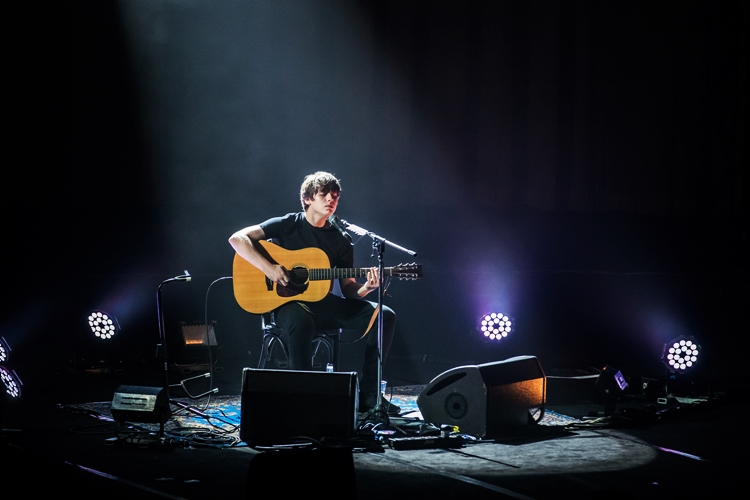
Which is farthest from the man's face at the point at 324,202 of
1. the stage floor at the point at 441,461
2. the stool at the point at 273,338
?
the stage floor at the point at 441,461

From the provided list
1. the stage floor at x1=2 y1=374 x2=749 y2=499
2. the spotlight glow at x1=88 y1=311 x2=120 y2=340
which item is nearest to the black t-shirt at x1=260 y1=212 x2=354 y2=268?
the stage floor at x1=2 y1=374 x2=749 y2=499

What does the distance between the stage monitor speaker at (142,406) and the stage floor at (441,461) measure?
128 millimetres

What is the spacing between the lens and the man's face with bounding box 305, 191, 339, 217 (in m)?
5.11

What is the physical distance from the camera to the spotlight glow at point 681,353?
6.15 meters

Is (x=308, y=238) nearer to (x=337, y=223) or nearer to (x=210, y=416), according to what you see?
(x=337, y=223)

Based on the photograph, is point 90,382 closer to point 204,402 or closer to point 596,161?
point 204,402

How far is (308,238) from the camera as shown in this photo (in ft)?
17.1

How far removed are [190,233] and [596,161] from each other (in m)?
4.48

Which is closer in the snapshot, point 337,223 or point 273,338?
point 337,223

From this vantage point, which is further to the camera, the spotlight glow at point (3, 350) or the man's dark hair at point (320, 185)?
the spotlight glow at point (3, 350)

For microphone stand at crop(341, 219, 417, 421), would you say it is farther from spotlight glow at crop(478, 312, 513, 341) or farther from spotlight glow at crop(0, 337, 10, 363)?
spotlight glow at crop(0, 337, 10, 363)

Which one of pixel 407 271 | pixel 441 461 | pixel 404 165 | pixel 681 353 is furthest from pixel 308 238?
pixel 404 165

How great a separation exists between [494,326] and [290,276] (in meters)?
2.82

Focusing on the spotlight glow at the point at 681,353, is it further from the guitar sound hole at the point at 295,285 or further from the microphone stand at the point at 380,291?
the guitar sound hole at the point at 295,285
